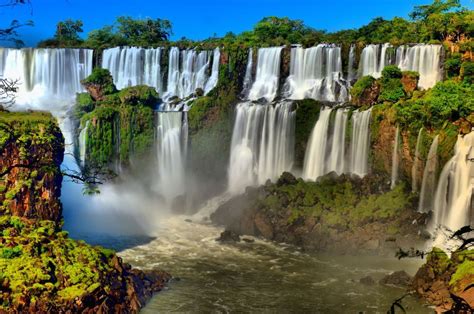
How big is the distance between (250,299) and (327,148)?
47.1 ft

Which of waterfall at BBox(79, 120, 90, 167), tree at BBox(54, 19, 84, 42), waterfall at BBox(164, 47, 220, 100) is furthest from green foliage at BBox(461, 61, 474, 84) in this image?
tree at BBox(54, 19, 84, 42)

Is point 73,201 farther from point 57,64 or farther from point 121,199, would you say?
point 57,64

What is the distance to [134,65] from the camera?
43.1m

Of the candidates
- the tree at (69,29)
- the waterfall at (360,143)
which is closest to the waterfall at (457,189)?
the waterfall at (360,143)

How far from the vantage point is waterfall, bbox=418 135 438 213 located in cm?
2611

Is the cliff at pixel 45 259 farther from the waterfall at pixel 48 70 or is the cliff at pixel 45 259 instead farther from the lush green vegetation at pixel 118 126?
the waterfall at pixel 48 70

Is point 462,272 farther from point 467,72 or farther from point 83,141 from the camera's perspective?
point 83,141

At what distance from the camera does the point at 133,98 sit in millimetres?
36469

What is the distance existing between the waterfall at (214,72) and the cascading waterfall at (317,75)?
549 centimetres

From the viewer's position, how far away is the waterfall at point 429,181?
26.1 metres

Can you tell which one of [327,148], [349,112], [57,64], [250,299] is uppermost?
[57,64]

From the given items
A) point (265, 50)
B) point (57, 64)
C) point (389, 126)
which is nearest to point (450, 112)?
point (389, 126)

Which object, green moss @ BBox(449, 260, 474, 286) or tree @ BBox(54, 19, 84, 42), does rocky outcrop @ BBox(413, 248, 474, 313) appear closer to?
green moss @ BBox(449, 260, 474, 286)

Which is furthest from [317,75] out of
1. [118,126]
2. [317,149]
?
[118,126]
